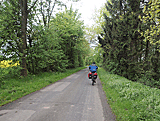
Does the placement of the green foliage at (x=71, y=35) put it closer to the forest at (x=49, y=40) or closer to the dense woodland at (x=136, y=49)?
the forest at (x=49, y=40)

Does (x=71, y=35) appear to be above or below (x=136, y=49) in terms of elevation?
above

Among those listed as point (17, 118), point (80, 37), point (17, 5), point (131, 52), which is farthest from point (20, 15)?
point (80, 37)

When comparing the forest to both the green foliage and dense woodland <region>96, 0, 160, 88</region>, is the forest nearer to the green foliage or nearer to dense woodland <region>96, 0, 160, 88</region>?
dense woodland <region>96, 0, 160, 88</region>

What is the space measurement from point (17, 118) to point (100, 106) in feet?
10.8

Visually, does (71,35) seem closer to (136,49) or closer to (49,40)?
(49,40)

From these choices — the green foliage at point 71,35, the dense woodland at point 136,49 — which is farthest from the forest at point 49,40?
the green foliage at point 71,35

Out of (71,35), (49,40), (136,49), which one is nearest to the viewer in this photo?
(136,49)

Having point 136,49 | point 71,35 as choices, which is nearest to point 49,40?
point 136,49

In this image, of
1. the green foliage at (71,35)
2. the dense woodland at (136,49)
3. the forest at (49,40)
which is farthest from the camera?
the green foliage at (71,35)

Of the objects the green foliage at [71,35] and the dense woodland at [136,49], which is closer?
the dense woodland at [136,49]

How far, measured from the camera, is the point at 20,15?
11594mm

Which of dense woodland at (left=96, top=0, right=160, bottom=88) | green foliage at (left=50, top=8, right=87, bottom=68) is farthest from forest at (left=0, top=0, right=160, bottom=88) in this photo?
green foliage at (left=50, top=8, right=87, bottom=68)

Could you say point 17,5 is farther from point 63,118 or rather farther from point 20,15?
point 63,118

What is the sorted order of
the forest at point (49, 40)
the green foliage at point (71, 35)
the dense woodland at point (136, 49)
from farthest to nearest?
the green foliage at point (71, 35) < the dense woodland at point (136, 49) < the forest at point (49, 40)
